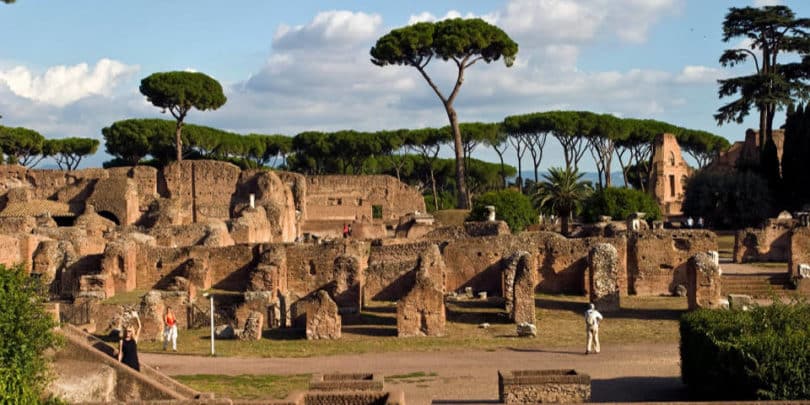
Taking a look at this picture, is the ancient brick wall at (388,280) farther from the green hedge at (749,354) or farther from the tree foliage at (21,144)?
the tree foliage at (21,144)

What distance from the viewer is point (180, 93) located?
59375mm

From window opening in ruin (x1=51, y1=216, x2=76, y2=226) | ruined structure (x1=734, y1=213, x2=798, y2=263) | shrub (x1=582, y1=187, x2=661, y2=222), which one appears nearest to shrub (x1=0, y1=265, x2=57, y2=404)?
ruined structure (x1=734, y1=213, x2=798, y2=263)

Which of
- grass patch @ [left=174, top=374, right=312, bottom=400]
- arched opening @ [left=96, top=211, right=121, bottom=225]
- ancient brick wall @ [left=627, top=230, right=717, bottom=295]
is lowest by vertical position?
grass patch @ [left=174, top=374, right=312, bottom=400]

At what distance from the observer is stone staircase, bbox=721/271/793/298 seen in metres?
28.8

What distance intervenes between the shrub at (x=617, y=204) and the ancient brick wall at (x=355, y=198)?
1026 cm

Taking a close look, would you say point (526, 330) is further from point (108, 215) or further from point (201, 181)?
point (201, 181)

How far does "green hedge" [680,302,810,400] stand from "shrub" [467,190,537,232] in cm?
3148

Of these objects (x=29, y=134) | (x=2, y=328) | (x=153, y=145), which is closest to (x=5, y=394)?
(x=2, y=328)

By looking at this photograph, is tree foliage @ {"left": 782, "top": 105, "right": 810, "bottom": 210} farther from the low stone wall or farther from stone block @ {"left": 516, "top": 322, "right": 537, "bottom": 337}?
the low stone wall

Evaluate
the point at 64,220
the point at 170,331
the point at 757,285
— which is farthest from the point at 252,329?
the point at 64,220

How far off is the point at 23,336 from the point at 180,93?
4666cm

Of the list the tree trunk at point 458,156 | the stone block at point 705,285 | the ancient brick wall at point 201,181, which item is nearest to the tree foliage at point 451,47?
the tree trunk at point 458,156

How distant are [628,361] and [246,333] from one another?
865 cm

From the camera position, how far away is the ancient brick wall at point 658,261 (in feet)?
98.5
